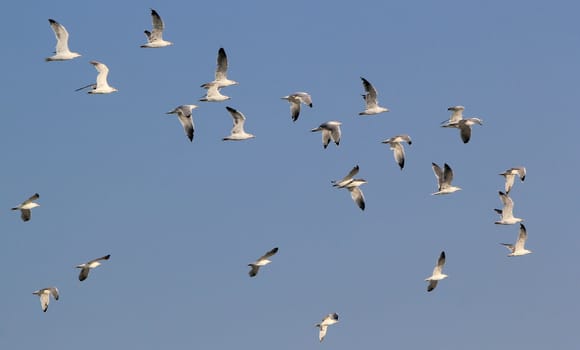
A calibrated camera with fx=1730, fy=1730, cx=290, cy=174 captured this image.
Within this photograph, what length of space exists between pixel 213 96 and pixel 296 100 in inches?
147

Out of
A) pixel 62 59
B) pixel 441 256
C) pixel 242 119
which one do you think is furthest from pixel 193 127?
pixel 441 256

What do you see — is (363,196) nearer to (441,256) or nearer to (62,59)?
(441,256)

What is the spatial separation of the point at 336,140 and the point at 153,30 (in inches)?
366

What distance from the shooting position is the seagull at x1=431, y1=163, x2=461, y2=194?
78.3 metres

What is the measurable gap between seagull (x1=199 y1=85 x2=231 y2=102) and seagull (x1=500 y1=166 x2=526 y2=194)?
15009 mm

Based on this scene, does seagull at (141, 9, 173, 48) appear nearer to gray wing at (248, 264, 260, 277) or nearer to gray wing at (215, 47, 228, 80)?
gray wing at (215, 47, 228, 80)

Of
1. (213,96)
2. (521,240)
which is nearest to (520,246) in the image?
(521,240)

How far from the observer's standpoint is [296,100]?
75.5 meters

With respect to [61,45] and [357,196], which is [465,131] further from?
[61,45]

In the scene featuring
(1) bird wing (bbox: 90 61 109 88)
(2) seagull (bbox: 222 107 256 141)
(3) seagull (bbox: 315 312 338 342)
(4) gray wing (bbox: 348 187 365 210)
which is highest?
(1) bird wing (bbox: 90 61 109 88)

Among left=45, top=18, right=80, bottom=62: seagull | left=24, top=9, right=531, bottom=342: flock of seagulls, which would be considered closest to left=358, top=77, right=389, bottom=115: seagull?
left=24, top=9, right=531, bottom=342: flock of seagulls

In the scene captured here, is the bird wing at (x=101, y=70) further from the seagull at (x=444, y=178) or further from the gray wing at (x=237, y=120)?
the seagull at (x=444, y=178)

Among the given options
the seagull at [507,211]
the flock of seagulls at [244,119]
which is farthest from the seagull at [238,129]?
the seagull at [507,211]

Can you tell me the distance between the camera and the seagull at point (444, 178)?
78.3m
